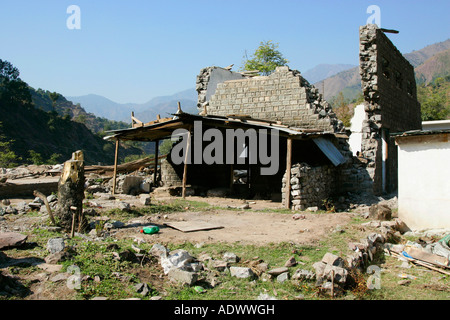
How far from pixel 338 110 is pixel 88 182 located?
951 inches

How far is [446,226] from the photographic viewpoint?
7910 mm

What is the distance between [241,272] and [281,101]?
1105cm

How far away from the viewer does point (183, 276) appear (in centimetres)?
493

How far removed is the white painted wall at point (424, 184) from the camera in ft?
26.2

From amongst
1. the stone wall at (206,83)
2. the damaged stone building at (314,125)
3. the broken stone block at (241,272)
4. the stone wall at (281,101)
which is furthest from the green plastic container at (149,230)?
the stone wall at (206,83)

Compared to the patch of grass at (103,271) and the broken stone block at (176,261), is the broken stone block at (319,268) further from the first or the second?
the patch of grass at (103,271)

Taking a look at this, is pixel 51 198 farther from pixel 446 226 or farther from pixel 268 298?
pixel 446 226

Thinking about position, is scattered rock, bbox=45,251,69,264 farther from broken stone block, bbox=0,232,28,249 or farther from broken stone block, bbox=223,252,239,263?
broken stone block, bbox=223,252,239,263

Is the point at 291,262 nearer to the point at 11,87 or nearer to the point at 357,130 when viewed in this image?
the point at 357,130

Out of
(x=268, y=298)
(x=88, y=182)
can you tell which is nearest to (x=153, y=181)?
(x=88, y=182)

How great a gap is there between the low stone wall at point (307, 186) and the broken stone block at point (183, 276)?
22.3 ft

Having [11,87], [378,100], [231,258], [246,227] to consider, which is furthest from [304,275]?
[11,87]

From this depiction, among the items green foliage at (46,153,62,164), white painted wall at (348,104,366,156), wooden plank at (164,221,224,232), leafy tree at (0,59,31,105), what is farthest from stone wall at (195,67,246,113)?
leafy tree at (0,59,31,105)

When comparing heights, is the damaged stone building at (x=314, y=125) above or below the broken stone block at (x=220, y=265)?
above
